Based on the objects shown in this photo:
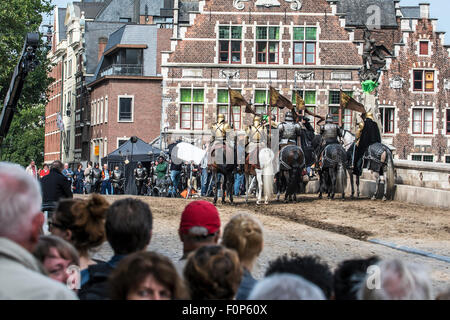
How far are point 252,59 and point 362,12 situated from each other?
13542 millimetres

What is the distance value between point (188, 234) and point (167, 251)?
22.3 ft

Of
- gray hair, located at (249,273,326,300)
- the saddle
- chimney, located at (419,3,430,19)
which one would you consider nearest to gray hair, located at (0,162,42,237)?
gray hair, located at (249,273,326,300)

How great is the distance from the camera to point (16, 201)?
9.12ft

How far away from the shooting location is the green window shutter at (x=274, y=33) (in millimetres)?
46219

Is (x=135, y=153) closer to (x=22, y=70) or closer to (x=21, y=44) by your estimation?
(x=21, y=44)

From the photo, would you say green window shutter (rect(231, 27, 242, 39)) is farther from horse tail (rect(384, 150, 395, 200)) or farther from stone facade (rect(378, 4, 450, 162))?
horse tail (rect(384, 150, 395, 200))

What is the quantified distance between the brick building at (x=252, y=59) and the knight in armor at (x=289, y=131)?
2198 cm

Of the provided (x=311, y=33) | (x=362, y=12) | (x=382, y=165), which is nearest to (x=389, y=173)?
(x=382, y=165)

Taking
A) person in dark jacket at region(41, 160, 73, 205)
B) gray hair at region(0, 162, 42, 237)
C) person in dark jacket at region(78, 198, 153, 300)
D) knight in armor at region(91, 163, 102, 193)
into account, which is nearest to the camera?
gray hair at region(0, 162, 42, 237)

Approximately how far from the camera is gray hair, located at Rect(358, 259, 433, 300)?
3.31m

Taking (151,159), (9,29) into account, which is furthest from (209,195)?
(9,29)

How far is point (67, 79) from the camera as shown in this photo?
76.2 metres

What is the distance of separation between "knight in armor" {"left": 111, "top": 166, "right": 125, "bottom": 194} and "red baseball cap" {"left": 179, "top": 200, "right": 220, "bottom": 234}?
32185mm
